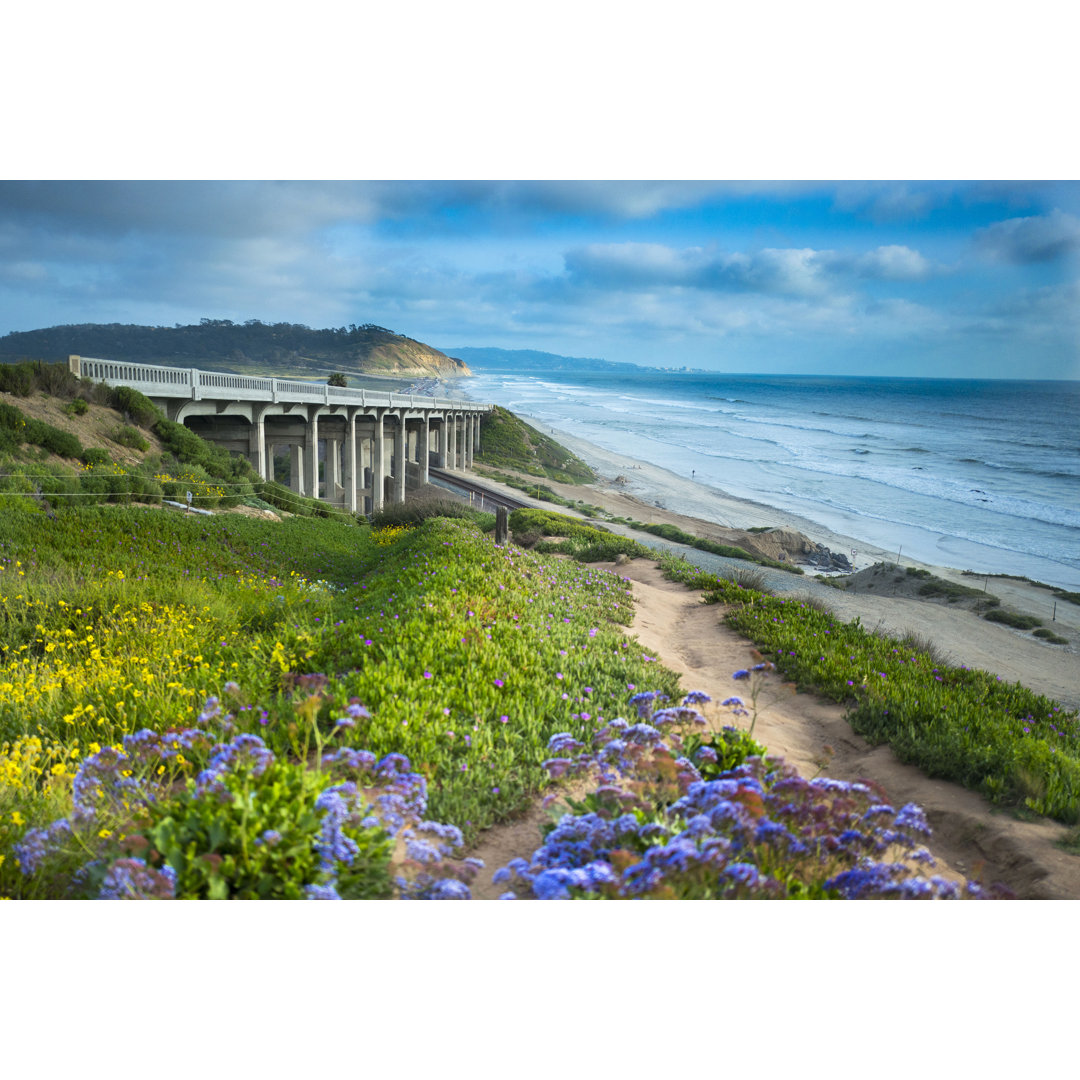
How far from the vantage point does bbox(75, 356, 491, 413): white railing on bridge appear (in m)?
16.7

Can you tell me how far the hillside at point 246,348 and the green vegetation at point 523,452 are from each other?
11.5 metres

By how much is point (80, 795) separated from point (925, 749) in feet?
16.6

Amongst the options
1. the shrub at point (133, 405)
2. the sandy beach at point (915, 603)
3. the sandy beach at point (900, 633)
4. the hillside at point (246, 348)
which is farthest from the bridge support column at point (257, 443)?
the sandy beach at point (900, 633)

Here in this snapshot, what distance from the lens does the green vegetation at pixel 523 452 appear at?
44.5 m

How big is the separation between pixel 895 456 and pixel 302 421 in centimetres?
4253

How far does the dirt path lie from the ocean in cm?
1879

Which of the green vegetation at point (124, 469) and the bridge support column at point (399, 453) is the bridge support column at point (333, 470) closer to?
the bridge support column at point (399, 453)

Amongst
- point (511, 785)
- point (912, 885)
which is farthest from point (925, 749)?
point (511, 785)

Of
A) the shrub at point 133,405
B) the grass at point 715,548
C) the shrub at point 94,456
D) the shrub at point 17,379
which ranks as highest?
the shrub at point 17,379

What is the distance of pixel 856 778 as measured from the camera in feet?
A: 14.1

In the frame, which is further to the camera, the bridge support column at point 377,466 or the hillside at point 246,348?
the bridge support column at point 377,466

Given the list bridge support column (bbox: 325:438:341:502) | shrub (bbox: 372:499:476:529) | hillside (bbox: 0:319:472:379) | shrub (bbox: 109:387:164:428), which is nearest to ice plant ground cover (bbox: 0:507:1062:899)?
shrub (bbox: 109:387:164:428)

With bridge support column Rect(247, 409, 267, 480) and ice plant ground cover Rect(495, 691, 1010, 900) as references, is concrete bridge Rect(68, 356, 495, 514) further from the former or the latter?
ice plant ground cover Rect(495, 691, 1010, 900)

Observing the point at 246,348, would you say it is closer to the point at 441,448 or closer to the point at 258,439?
the point at 258,439
